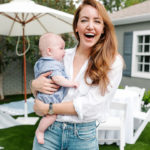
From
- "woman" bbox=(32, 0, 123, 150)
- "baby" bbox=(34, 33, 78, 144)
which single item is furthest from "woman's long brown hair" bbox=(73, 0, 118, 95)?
"baby" bbox=(34, 33, 78, 144)

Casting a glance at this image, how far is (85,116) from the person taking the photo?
4.39 feet

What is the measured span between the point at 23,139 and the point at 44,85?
3.01 meters

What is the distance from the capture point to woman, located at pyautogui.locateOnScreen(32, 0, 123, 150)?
1303 millimetres

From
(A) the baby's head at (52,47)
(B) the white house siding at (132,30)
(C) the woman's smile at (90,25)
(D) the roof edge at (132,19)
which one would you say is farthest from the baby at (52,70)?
(B) the white house siding at (132,30)

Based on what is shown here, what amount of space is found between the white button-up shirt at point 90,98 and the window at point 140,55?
699 cm

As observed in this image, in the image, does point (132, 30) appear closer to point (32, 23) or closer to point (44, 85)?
point (32, 23)

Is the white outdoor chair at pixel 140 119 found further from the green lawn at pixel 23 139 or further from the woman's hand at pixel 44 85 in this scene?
the woman's hand at pixel 44 85

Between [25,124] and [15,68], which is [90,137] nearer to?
[25,124]

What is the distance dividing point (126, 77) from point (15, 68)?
4741 mm

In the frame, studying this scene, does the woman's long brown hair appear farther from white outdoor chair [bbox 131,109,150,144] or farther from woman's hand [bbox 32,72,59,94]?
white outdoor chair [bbox 131,109,150,144]

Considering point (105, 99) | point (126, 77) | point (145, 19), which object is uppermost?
point (145, 19)

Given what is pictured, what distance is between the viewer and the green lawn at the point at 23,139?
3.79 meters

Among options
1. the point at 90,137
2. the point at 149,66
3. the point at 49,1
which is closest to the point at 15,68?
the point at 49,1

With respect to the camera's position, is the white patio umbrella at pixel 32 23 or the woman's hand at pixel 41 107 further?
the white patio umbrella at pixel 32 23
